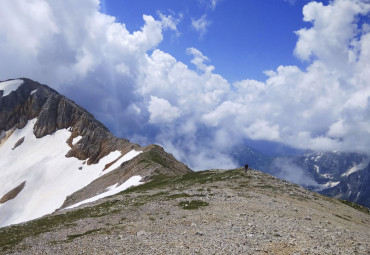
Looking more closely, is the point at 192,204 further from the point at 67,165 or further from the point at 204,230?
the point at 67,165

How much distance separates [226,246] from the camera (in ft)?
83.9

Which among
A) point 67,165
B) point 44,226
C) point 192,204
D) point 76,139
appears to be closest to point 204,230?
point 192,204

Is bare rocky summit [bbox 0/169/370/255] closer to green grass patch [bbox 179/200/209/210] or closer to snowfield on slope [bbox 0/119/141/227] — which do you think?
green grass patch [bbox 179/200/209/210]

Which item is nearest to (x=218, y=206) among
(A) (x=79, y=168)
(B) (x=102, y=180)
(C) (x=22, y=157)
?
(B) (x=102, y=180)

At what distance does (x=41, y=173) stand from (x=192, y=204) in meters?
131

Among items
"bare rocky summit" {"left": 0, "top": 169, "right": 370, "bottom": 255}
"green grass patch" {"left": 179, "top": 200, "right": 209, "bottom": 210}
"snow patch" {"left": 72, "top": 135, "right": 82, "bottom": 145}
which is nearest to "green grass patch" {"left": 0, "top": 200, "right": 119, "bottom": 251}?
"bare rocky summit" {"left": 0, "top": 169, "right": 370, "bottom": 255}

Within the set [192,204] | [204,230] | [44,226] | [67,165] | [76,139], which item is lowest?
[44,226]

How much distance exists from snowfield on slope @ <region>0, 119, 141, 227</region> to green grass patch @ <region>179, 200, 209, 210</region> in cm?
4525

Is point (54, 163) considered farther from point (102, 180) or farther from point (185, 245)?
point (185, 245)

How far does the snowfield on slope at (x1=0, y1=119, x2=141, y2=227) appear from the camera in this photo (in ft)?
417

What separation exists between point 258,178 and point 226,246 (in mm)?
44269

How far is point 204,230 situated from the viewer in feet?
103

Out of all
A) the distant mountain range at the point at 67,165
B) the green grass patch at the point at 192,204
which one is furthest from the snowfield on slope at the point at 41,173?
the green grass patch at the point at 192,204

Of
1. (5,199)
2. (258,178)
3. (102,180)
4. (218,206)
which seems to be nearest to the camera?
(218,206)
